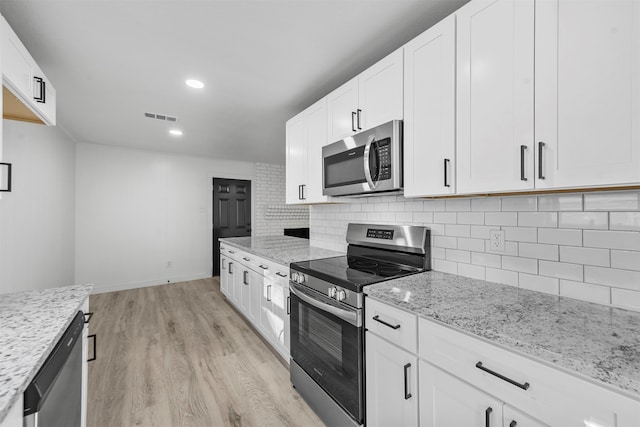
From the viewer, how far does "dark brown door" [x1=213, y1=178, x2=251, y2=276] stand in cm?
558

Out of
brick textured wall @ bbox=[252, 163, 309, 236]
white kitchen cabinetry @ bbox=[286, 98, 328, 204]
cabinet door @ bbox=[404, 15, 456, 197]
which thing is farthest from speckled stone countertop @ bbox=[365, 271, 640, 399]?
brick textured wall @ bbox=[252, 163, 309, 236]

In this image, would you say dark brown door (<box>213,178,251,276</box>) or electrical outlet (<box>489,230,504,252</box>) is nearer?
electrical outlet (<box>489,230,504,252</box>)

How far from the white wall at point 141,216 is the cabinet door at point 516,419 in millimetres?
5372

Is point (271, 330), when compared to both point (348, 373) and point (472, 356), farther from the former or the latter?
point (472, 356)

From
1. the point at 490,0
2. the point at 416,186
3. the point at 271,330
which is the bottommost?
the point at 271,330

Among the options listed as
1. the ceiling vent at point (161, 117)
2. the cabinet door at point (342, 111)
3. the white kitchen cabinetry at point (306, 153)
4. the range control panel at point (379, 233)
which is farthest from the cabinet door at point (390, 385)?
the ceiling vent at point (161, 117)

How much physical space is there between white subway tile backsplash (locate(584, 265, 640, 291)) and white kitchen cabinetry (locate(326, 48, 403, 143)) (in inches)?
47.4

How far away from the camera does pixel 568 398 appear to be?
2.53 ft

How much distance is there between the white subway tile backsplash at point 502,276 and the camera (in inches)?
57.6

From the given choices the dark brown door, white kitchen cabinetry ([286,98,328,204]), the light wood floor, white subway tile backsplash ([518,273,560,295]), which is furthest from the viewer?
the dark brown door

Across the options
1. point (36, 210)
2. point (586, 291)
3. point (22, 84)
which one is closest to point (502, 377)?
point (586, 291)

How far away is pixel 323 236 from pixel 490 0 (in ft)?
7.48

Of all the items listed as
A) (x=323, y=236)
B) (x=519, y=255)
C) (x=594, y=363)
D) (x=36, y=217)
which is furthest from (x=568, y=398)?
(x=36, y=217)

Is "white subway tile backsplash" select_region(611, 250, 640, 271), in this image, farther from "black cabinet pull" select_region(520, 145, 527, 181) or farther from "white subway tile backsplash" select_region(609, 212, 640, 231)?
"black cabinet pull" select_region(520, 145, 527, 181)
